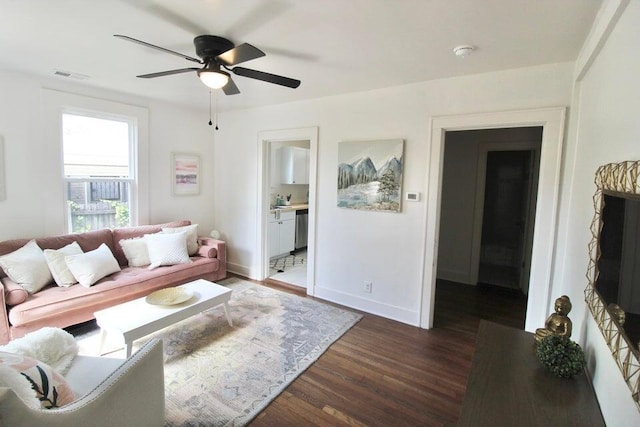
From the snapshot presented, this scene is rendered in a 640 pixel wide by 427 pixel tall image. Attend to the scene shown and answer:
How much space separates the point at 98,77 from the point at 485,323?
162 inches

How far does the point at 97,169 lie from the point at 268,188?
2101 millimetres

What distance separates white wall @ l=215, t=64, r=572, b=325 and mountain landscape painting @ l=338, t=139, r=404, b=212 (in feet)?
0.27

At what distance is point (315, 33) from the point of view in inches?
81.9

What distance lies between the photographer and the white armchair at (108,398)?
96 cm

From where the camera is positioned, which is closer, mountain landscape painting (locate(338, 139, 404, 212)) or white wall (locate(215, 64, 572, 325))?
white wall (locate(215, 64, 572, 325))

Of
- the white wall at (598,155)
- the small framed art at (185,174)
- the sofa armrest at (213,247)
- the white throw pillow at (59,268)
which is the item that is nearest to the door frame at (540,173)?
the white wall at (598,155)

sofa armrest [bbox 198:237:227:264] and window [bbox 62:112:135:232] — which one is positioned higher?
window [bbox 62:112:135:232]

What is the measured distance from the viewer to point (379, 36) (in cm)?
210

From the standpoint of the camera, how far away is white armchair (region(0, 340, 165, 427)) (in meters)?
0.96

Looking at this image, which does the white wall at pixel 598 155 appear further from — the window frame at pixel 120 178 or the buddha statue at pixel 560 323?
the window frame at pixel 120 178

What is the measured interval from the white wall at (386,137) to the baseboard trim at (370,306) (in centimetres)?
1

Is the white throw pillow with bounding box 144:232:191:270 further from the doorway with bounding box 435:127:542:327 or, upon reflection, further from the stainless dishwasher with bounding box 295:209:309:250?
the doorway with bounding box 435:127:542:327

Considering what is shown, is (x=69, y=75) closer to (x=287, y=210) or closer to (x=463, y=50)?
(x=287, y=210)

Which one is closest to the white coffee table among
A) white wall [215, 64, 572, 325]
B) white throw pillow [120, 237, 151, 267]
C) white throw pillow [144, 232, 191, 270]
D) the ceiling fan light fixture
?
white throw pillow [144, 232, 191, 270]
